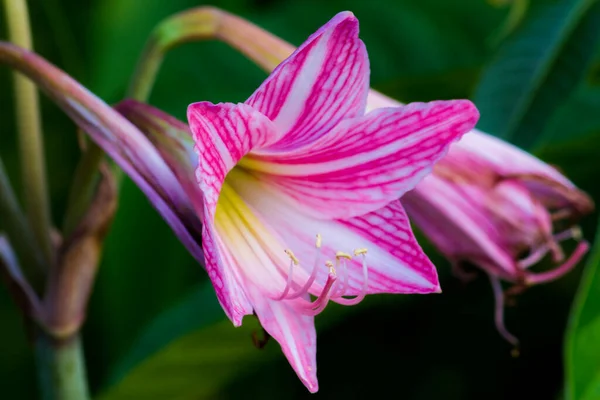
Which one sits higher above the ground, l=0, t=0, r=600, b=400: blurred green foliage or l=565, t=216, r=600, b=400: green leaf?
l=565, t=216, r=600, b=400: green leaf

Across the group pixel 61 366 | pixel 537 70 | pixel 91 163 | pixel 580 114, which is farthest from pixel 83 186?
pixel 580 114

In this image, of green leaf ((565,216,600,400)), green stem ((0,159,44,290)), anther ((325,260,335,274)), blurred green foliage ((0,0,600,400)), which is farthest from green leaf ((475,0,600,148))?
green stem ((0,159,44,290))

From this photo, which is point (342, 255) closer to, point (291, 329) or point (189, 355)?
point (291, 329)

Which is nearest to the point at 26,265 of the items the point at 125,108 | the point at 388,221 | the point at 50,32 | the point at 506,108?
the point at 125,108

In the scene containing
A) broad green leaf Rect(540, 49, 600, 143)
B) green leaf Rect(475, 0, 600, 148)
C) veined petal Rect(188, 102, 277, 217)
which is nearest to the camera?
veined petal Rect(188, 102, 277, 217)

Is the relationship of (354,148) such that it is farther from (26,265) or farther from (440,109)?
(26,265)

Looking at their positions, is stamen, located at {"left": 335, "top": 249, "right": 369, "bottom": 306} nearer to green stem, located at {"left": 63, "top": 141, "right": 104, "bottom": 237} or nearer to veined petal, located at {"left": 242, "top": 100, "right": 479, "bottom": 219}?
veined petal, located at {"left": 242, "top": 100, "right": 479, "bottom": 219}
